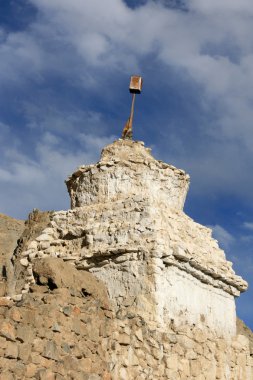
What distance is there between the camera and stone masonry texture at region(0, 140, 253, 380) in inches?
260

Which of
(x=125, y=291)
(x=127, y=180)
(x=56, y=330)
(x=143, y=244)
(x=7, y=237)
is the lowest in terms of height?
(x=56, y=330)

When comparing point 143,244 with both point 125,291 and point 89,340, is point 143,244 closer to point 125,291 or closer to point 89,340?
point 125,291

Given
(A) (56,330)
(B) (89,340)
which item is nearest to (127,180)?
(B) (89,340)

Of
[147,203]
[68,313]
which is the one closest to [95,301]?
[68,313]

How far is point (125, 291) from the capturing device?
8.32 meters

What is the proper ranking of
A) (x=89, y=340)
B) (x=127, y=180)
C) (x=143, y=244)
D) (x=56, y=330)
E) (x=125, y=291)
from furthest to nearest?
(x=127, y=180) < (x=143, y=244) < (x=125, y=291) < (x=89, y=340) < (x=56, y=330)

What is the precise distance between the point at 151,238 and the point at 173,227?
0.76 meters

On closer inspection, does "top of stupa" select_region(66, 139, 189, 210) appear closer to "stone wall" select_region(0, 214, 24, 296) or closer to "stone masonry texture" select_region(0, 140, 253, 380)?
"stone masonry texture" select_region(0, 140, 253, 380)

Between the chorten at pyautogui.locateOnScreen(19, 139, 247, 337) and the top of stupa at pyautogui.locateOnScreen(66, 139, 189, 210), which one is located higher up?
the top of stupa at pyautogui.locateOnScreen(66, 139, 189, 210)

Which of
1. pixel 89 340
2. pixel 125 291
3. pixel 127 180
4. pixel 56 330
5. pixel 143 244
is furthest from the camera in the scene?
pixel 127 180

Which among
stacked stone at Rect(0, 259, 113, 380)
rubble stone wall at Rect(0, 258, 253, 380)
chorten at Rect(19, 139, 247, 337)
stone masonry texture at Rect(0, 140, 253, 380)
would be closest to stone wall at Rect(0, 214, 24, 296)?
chorten at Rect(19, 139, 247, 337)

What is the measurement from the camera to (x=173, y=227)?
915 centimetres

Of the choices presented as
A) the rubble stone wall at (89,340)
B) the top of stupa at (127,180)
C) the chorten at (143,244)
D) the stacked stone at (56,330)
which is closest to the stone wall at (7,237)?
the top of stupa at (127,180)

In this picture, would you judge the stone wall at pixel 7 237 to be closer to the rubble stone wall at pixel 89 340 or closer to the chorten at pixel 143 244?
the chorten at pixel 143 244
